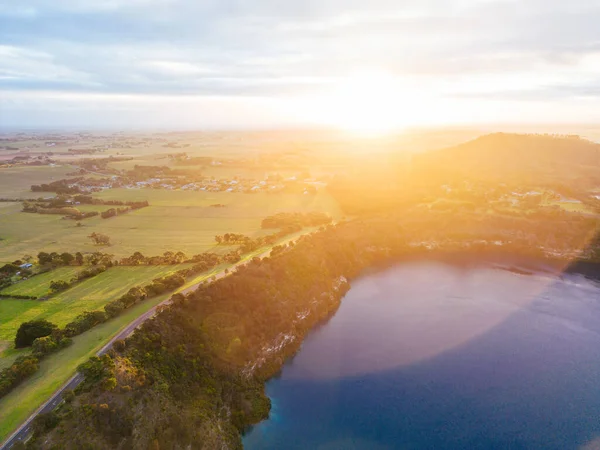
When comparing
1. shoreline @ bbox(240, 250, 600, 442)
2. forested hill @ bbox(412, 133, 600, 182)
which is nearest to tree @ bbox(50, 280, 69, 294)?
shoreline @ bbox(240, 250, 600, 442)

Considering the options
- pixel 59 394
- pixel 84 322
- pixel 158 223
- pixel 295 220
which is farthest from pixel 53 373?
pixel 295 220

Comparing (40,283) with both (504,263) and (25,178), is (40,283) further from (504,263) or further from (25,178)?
(25,178)

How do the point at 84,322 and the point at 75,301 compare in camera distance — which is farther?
the point at 75,301

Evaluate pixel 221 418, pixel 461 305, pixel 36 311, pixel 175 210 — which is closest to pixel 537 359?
pixel 461 305

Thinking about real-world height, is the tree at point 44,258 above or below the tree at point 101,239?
above

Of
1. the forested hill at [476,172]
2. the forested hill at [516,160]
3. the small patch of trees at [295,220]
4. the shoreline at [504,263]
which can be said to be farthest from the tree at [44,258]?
the forested hill at [516,160]

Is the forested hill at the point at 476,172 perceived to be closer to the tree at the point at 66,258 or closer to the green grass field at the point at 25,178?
the tree at the point at 66,258
